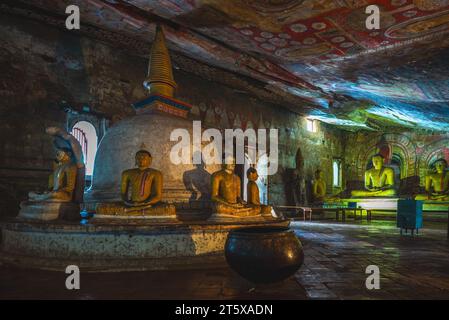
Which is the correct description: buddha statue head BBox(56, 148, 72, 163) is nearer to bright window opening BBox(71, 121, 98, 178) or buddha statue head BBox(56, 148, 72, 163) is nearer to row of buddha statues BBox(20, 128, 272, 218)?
row of buddha statues BBox(20, 128, 272, 218)

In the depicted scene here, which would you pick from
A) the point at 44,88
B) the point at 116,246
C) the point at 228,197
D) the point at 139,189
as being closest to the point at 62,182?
the point at 139,189

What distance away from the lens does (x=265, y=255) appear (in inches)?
134

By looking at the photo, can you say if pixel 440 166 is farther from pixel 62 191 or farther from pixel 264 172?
pixel 62 191

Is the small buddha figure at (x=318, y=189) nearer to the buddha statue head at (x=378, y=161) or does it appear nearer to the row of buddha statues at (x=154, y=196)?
the buddha statue head at (x=378, y=161)

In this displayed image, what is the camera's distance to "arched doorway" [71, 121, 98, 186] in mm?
9930

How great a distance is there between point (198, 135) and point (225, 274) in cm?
358

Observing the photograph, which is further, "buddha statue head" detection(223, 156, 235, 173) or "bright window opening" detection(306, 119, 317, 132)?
"bright window opening" detection(306, 119, 317, 132)

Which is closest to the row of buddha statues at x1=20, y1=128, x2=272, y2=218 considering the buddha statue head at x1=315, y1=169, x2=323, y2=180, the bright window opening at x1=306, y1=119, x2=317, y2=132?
the buddha statue head at x1=315, y1=169, x2=323, y2=180

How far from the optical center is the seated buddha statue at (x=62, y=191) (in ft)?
17.5

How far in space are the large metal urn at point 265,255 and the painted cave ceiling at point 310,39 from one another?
558 cm

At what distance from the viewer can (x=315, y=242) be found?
7.05m

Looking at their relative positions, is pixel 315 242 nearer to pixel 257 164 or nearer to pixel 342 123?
pixel 257 164

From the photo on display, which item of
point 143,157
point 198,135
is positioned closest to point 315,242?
point 198,135

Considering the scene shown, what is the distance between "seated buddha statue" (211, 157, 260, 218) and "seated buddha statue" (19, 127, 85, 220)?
2.26 meters
